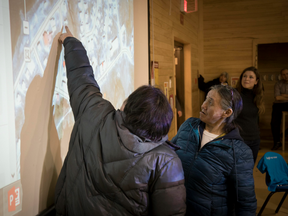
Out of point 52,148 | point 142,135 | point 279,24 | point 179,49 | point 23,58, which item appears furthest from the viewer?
point 279,24

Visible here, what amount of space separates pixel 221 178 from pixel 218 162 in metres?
0.10

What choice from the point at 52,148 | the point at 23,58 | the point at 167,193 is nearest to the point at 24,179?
the point at 52,148

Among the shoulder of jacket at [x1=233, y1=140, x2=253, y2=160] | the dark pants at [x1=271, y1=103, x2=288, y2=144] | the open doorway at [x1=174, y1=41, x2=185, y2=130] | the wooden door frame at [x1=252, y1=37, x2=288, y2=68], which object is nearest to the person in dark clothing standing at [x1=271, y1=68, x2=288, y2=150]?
the dark pants at [x1=271, y1=103, x2=288, y2=144]

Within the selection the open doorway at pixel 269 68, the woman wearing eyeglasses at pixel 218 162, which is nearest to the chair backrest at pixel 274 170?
the woman wearing eyeglasses at pixel 218 162

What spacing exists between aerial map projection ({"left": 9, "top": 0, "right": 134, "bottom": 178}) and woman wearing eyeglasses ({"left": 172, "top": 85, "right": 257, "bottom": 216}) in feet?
2.75

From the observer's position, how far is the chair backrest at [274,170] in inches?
109

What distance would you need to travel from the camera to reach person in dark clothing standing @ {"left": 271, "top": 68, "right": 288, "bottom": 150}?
19.1 ft

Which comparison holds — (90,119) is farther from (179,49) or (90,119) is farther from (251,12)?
(251,12)

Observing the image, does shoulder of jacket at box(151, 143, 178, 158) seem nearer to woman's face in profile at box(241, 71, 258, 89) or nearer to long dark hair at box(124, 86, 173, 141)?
long dark hair at box(124, 86, 173, 141)

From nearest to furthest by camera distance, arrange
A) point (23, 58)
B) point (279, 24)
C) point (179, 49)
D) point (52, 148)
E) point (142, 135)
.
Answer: point (142, 135) → point (23, 58) → point (52, 148) → point (179, 49) → point (279, 24)

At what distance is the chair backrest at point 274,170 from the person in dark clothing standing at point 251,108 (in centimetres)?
23

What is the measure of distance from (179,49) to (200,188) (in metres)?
4.53

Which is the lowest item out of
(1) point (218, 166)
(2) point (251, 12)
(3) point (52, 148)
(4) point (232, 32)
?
(1) point (218, 166)

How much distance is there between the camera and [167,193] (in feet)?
3.71
